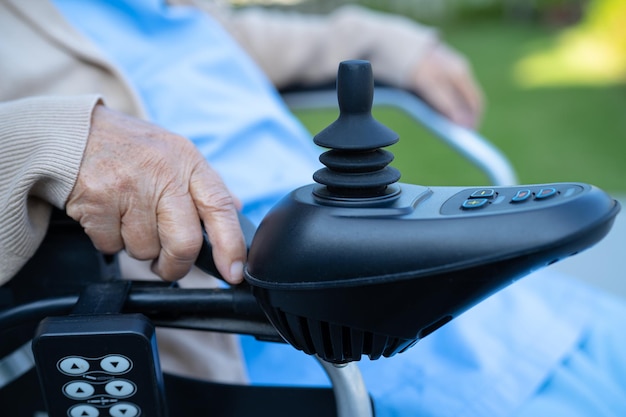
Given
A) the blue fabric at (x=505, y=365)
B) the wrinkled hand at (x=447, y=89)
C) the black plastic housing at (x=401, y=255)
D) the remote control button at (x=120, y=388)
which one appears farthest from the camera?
the wrinkled hand at (x=447, y=89)

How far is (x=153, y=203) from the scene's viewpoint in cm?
65

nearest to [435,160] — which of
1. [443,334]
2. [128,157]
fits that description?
[443,334]

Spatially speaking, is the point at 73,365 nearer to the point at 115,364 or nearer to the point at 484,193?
the point at 115,364

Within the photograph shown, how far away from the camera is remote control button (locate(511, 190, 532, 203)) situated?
0.51 m

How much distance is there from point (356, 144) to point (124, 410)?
0.28 meters

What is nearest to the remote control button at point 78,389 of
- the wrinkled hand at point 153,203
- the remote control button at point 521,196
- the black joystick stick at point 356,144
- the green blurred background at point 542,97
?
the wrinkled hand at point 153,203

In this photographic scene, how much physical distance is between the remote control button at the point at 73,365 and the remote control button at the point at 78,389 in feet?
0.04

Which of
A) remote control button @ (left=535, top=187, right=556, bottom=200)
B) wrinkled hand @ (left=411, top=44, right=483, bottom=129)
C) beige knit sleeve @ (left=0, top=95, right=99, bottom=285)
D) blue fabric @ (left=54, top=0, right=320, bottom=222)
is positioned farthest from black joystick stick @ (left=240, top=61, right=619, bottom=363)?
wrinkled hand @ (left=411, top=44, right=483, bottom=129)

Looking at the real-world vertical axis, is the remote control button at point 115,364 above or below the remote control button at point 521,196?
below

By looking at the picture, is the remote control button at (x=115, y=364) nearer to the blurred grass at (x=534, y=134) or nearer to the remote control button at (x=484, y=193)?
the remote control button at (x=484, y=193)

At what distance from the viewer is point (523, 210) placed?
1.61 ft

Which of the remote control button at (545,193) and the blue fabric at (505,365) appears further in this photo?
the blue fabric at (505,365)

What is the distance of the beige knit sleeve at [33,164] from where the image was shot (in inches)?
25.2

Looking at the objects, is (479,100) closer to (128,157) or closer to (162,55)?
(162,55)
